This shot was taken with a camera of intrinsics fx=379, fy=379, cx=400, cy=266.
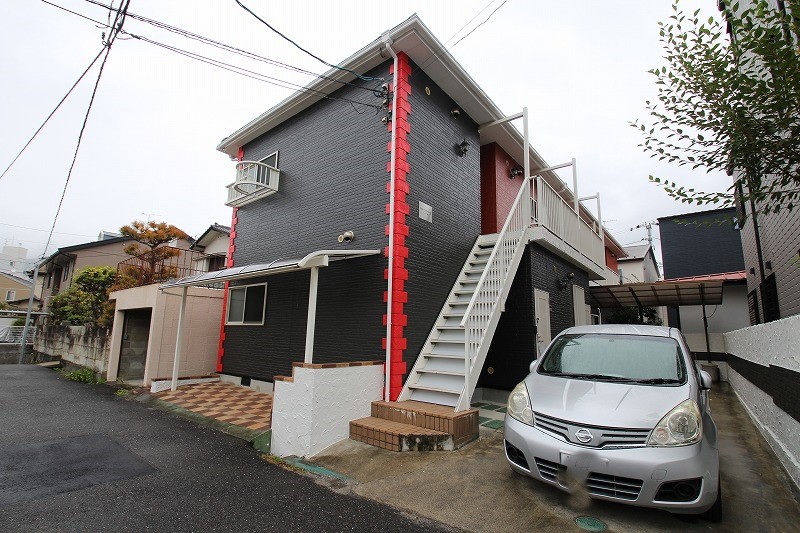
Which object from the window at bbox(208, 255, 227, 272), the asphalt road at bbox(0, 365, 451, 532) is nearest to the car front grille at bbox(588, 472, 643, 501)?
the asphalt road at bbox(0, 365, 451, 532)

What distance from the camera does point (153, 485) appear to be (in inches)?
143

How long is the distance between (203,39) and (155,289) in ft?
18.3

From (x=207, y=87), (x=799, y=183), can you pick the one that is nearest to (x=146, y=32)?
(x=207, y=87)

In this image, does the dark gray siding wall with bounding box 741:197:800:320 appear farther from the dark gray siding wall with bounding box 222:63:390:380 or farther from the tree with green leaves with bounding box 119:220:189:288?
the tree with green leaves with bounding box 119:220:189:288

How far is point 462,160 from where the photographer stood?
780 cm

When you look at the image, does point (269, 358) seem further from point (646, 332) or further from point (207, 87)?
point (646, 332)

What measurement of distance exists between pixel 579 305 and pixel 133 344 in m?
11.7

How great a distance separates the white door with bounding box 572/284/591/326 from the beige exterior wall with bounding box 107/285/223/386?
351 inches

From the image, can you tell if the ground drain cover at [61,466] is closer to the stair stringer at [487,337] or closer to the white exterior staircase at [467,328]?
the white exterior staircase at [467,328]

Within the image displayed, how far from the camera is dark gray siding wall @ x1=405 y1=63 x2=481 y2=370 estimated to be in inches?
241

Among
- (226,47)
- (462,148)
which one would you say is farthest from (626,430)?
(226,47)

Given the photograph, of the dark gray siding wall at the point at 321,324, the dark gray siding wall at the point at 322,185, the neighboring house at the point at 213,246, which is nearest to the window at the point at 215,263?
the neighboring house at the point at 213,246

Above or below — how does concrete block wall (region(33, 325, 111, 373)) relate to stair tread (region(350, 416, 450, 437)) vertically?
above

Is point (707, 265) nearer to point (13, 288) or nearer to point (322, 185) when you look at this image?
point (322, 185)
